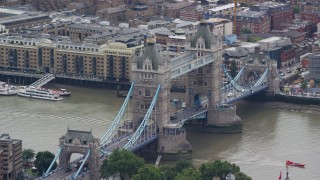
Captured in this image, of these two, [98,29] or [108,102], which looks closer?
[108,102]

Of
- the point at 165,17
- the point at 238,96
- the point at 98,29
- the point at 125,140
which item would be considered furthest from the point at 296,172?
the point at 165,17

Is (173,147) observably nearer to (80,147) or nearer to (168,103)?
(168,103)

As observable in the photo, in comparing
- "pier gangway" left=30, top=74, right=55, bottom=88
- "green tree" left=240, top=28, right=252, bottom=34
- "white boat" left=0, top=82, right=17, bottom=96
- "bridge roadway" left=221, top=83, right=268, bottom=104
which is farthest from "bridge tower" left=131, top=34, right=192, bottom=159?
"green tree" left=240, top=28, right=252, bottom=34

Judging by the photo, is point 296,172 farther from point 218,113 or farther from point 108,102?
point 108,102

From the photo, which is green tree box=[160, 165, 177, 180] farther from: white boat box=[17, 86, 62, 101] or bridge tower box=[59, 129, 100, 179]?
white boat box=[17, 86, 62, 101]

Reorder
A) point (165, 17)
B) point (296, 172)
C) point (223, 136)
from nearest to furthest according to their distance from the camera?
point (296, 172) → point (223, 136) → point (165, 17)

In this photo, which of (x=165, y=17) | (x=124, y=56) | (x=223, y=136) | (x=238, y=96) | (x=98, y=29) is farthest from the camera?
(x=165, y=17)
